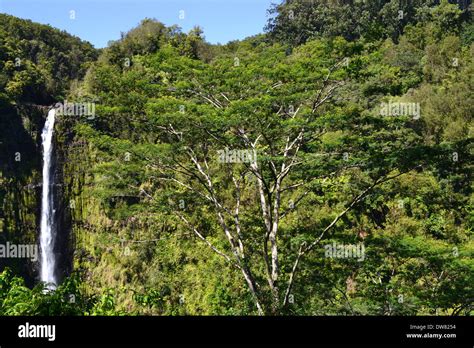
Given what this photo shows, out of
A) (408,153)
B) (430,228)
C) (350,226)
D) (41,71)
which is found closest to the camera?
(408,153)

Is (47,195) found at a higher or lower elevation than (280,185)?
higher

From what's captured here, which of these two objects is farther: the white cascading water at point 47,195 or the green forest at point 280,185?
the white cascading water at point 47,195

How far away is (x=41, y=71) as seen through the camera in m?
22.6

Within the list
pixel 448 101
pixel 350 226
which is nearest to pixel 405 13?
pixel 448 101

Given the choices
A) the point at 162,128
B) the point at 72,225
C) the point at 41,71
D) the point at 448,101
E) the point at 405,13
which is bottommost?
the point at 72,225

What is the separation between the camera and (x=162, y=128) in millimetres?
8352

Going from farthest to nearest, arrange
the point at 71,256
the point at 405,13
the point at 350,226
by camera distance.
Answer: the point at 405,13 < the point at 71,256 < the point at 350,226

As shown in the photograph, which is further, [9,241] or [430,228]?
[9,241]

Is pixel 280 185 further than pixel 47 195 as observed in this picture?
No

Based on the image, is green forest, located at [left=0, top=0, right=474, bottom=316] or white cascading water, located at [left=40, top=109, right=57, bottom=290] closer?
green forest, located at [left=0, top=0, right=474, bottom=316]

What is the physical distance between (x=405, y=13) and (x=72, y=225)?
867 inches

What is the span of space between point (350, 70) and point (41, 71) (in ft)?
61.1

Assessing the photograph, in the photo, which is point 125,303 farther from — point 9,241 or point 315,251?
point 315,251
